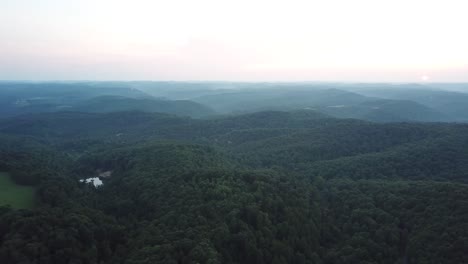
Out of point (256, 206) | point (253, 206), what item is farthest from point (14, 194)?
point (256, 206)

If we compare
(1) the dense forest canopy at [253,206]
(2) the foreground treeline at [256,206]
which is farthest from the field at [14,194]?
(2) the foreground treeline at [256,206]

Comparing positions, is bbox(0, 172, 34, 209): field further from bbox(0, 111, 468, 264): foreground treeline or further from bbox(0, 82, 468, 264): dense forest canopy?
bbox(0, 111, 468, 264): foreground treeline

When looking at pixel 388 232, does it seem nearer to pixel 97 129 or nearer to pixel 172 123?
pixel 172 123

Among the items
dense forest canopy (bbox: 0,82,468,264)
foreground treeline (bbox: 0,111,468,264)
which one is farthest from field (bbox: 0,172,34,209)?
foreground treeline (bbox: 0,111,468,264)

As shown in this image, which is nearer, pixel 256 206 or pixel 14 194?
pixel 14 194

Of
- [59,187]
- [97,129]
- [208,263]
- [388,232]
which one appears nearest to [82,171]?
[59,187]

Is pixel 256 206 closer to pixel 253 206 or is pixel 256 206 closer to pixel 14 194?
pixel 253 206
